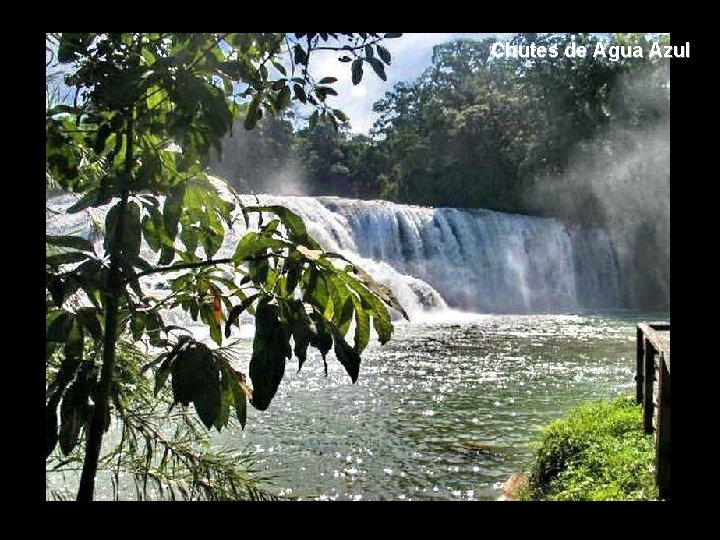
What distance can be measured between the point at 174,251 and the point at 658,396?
3.03 metres

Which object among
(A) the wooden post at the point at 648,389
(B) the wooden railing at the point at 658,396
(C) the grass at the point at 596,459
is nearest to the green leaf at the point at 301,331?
(B) the wooden railing at the point at 658,396

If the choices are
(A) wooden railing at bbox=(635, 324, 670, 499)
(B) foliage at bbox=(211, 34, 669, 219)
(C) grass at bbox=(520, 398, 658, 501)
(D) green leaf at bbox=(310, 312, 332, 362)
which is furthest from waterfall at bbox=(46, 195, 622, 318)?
(D) green leaf at bbox=(310, 312, 332, 362)

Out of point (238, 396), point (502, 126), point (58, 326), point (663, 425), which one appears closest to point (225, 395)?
point (238, 396)

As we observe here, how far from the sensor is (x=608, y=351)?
11.4m

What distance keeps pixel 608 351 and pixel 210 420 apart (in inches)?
436

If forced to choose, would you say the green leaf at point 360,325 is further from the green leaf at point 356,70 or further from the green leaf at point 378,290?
the green leaf at point 356,70

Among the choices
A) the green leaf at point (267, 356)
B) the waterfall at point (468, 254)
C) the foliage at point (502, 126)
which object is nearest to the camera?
the green leaf at point (267, 356)

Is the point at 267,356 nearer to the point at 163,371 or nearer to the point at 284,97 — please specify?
the point at 163,371

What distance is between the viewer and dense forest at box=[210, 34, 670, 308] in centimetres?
2831

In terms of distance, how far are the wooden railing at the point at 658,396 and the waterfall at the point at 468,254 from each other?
12.0 m

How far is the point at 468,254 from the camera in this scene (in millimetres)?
21938

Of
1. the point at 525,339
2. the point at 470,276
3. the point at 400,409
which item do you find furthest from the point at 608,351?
the point at 470,276

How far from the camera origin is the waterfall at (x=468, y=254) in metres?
18.3
